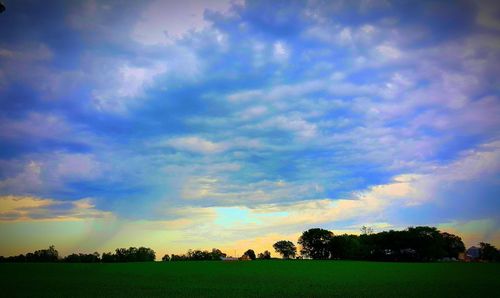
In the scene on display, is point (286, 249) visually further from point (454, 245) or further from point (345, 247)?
point (454, 245)

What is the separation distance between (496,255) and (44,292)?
586ft

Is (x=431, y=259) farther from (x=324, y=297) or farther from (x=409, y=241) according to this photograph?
(x=324, y=297)

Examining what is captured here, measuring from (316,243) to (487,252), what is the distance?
7371 cm

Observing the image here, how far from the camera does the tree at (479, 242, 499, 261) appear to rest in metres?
165

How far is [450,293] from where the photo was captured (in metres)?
33.6

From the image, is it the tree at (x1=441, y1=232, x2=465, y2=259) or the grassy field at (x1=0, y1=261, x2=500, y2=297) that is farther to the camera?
the tree at (x1=441, y1=232, x2=465, y2=259)

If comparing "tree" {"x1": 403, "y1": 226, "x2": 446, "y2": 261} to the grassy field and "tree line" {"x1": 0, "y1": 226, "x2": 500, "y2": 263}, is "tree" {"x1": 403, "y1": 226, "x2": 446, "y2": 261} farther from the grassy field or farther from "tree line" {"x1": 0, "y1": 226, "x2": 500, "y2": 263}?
the grassy field

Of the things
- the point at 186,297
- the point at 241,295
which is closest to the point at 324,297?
the point at 241,295

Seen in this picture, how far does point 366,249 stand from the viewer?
476 ft

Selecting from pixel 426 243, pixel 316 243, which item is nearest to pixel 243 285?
pixel 426 243

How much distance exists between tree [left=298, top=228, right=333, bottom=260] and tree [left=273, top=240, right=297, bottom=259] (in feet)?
81.2

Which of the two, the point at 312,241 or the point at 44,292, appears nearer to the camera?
the point at 44,292

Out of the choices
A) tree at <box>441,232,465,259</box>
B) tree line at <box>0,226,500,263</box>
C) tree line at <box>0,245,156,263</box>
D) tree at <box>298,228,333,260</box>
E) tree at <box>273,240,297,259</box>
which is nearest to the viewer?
tree line at <box>0,245,156,263</box>

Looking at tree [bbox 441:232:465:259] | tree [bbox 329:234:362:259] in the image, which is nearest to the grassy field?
tree [bbox 329:234:362:259]
